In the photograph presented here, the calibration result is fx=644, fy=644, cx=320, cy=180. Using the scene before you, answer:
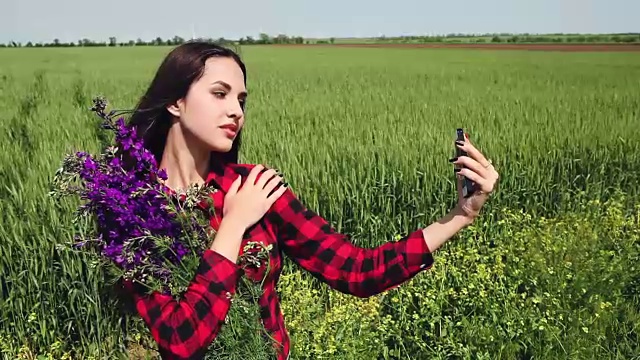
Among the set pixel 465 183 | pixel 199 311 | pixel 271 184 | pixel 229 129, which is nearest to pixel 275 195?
pixel 271 184

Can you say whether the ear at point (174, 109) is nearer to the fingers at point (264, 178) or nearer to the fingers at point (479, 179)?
the fingers at point (264, 178)

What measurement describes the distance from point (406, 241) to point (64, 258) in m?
2.28

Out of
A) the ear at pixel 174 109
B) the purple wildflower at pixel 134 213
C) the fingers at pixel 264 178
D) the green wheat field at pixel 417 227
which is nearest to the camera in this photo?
the purple wildflower at pixel 134 213

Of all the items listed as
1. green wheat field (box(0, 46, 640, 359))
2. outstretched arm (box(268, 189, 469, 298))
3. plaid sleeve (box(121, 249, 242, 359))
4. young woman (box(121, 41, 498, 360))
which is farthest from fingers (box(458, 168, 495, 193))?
green wheat field (box(0, 46, 640, 359))

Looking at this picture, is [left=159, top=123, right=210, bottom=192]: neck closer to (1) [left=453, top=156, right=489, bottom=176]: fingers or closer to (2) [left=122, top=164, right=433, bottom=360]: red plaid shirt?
(2) [left=122, top=164, right=433, bottom=360]: red plaid shirt

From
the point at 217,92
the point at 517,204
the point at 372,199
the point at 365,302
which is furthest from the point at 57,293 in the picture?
the point at 517,204

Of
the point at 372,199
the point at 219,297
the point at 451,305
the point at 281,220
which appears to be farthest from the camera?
the point at 372,199

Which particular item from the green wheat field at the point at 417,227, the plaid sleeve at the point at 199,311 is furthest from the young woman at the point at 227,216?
the green wheat field at the point at 417,227

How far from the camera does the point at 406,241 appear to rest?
1574 millimetres

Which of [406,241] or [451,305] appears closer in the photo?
[406,241]

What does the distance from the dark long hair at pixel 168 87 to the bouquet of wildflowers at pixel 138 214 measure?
17 centimetres

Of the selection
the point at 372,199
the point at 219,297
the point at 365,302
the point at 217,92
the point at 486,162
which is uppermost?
the point at 217,92

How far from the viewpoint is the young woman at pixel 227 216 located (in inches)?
52.7

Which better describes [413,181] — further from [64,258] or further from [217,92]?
[217,92]
